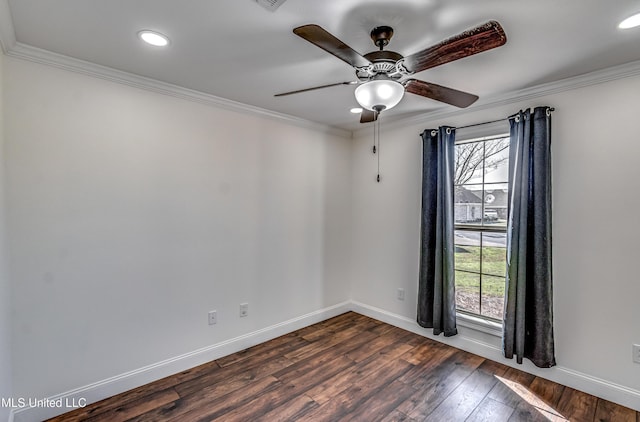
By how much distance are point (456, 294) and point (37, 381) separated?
137 inches

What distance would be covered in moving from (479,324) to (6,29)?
4.05 m

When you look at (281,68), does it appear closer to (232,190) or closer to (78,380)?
(232,190)

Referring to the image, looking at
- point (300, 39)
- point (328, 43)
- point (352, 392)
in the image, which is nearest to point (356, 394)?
point (352, 392)

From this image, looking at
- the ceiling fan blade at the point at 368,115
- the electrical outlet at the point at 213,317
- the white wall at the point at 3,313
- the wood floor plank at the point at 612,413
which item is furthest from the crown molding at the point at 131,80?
the wood floor plank at the point at 612,413

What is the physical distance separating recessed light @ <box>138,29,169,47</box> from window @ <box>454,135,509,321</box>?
108 inches

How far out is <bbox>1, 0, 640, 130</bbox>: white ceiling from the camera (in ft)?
4.90

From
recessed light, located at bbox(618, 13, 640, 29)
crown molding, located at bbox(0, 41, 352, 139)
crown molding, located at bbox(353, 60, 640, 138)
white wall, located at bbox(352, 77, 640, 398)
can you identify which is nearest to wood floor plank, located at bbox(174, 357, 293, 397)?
white wall, located at bbox(352, 77, 640, 398)

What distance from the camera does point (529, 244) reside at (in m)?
2.50

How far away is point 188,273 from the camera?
262 cm

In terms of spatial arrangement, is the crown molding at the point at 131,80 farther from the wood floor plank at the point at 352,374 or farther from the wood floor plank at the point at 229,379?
the wood floor plank at the point at 352,374

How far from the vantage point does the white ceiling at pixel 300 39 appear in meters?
1.49

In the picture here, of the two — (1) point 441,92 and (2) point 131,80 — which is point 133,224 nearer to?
(2) point 131,80

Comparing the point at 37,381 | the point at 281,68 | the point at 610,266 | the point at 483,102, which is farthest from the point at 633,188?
the point at 37,381

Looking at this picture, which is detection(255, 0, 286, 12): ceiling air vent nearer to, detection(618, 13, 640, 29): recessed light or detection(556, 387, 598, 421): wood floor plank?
detection(618, 13, 640, 29): recessed light
